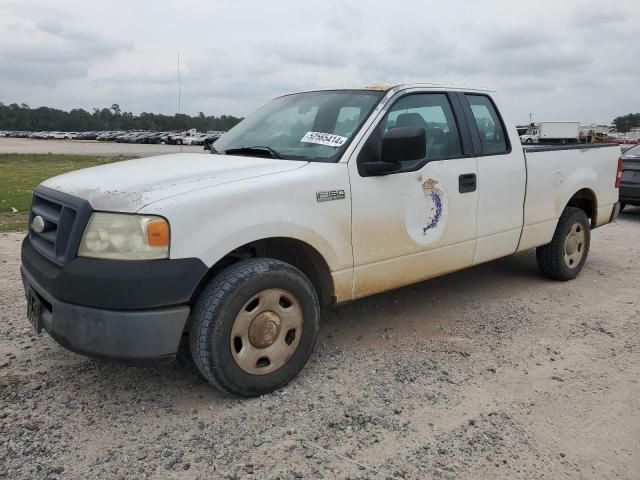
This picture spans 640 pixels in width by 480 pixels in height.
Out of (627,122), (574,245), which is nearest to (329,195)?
(574,245)

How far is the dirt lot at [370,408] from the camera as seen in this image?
2.61 metres

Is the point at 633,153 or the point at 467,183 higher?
the point at 633,153

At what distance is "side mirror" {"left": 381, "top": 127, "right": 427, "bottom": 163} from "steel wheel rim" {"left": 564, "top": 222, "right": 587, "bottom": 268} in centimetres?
275

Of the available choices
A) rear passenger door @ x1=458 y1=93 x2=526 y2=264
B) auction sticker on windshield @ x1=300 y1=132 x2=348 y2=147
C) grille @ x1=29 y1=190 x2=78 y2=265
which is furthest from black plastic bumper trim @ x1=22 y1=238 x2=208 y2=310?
rear passenger door @ x1=458 y1=93 x2=526 y2=264

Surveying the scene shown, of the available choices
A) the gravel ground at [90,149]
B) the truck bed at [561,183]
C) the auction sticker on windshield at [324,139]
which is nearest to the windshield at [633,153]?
the truck bed at [561,183]

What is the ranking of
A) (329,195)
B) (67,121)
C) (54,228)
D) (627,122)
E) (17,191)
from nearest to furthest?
(54,228), (329,195), (17,191), (627,122), (67,121)

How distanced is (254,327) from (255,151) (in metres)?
1.31

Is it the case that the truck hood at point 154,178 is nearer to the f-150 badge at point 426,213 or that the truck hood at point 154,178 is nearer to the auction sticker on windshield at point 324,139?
the auction sticker on windshield at point 324,139

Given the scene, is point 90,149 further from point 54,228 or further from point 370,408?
point 370,408

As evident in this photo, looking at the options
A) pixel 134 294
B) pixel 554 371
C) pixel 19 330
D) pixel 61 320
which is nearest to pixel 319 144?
pixel 134 294

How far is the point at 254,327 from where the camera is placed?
3100mm

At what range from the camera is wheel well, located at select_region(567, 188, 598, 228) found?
5.73 meters

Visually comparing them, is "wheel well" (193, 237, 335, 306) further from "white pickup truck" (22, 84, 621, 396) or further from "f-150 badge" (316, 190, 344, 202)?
"f-150 badge" (316, 190, 344, 202)

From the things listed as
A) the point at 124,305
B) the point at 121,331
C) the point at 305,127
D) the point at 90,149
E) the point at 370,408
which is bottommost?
the point at 370,408
